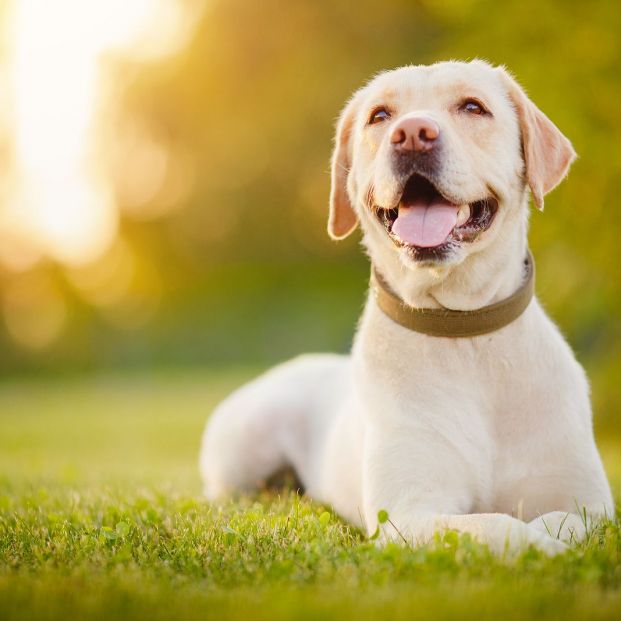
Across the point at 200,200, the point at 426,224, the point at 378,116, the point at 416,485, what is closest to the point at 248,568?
the point at 416,485

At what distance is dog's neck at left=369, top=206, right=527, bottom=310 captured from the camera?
4141 mm

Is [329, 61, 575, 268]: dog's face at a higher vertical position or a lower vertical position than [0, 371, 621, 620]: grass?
higher

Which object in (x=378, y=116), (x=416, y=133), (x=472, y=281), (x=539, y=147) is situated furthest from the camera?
(x=378, y=116)

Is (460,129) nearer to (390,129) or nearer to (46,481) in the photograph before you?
(390,129)

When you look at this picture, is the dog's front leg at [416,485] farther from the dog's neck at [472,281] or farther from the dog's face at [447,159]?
the dog's face at [447,159]

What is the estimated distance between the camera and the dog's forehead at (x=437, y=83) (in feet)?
13.8

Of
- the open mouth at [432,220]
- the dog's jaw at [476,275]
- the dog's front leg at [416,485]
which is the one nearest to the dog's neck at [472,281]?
the dog's jaw at [476,275]

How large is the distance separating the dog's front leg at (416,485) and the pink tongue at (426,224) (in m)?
0.87

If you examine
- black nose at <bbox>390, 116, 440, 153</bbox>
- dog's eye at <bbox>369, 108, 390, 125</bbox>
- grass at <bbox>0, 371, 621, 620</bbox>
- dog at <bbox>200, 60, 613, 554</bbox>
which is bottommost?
grass at <bbox>0, 371, 621, 620</bbox>

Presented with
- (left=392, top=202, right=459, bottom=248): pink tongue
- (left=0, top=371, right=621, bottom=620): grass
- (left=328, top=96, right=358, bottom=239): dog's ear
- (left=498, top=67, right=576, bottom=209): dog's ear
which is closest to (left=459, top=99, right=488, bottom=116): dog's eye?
(left=498, top=67, right=576, bottom=209): dog's ear

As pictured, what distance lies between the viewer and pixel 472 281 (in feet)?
13.6

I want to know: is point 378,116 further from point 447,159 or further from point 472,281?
point 472,281

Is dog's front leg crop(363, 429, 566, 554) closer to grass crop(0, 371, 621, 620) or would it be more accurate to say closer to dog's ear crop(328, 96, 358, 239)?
grass crop(0, 371, 621, 620)

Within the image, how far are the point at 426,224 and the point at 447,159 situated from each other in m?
0.31
